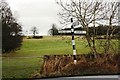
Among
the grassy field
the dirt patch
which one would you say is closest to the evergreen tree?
the grassy field

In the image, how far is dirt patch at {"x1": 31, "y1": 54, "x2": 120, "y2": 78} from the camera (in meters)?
8.77

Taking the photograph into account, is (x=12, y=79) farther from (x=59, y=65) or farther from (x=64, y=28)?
(x=64, y=28)

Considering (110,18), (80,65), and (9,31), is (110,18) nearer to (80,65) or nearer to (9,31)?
(80,65)

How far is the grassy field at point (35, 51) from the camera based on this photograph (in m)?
10.0

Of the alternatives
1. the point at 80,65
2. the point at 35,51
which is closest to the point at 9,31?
the point at 35,51

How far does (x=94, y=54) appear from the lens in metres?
10.6

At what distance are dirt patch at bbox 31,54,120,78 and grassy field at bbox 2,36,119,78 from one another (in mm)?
425

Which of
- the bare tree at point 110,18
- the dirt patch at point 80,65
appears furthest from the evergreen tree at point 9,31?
the bare tree at point 110,18

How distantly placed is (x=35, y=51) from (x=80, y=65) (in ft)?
10.1

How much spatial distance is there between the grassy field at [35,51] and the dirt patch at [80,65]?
43 cm

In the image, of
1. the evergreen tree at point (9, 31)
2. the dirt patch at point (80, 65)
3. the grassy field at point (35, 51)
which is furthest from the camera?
the evergreen tree at point (9, 31)

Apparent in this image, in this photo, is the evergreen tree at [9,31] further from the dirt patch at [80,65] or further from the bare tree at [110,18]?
the bare tree at [110,18]

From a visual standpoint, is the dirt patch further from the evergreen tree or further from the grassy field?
the evergreen tree

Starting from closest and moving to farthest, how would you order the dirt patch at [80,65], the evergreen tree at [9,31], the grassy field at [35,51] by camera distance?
the dirt patch at [80,65] < the grassy field at [35,51] < the evergreen tree at [9,31]
